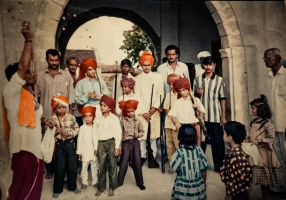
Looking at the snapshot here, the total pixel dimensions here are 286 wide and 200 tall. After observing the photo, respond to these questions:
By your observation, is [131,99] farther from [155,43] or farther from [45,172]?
[45,172]

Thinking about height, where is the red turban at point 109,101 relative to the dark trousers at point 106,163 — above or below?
above

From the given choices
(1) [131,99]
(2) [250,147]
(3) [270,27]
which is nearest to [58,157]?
(1) [131,99]

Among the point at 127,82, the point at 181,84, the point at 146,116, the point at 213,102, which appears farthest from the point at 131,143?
the point at 213,102

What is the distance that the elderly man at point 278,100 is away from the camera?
13.3 feet

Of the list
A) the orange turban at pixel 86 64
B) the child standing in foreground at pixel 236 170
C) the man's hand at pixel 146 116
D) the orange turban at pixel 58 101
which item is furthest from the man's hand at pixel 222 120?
the orange turban at pixel 58 101

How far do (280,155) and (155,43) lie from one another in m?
2.33

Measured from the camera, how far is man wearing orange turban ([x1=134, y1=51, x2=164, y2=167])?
4027 millimetres

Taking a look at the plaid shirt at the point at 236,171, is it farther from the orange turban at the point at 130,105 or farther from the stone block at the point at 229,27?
the stone block at the point at 229,27

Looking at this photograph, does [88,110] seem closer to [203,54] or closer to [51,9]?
[51,9]

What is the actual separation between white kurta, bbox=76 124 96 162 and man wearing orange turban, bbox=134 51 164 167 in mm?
708

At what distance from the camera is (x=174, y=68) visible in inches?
166

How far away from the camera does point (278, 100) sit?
409 cm

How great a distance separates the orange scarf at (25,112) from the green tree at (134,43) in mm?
1324

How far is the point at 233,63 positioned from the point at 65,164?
2.58 m
